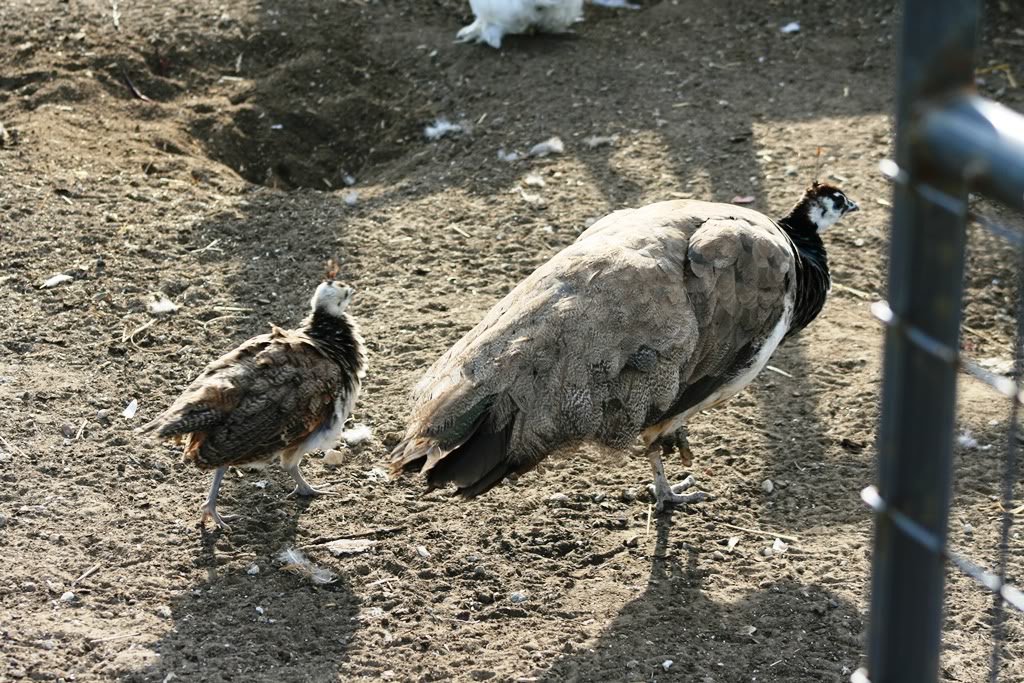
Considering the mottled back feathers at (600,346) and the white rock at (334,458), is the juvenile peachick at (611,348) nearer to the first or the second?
the mottled back feathers at (600,346)

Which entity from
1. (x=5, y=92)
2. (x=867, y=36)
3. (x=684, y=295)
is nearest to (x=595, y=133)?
(x=867, y=36)

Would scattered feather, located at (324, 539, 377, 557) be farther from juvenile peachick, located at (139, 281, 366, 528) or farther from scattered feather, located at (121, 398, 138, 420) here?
scattered feather, located at (121, 398, 138, 420)

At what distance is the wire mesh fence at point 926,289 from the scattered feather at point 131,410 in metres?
3.87

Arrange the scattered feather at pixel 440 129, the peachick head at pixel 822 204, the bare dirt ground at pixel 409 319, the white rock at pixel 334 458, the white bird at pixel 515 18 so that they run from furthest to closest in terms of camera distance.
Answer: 1. the white bird at pixel 515 18
2. the scattered feather at pixel 440 129
3. the peachick head at pixel 822 204
4. the white rock at pixel 334 458
5. the bare dirt ground at pixel 409 319

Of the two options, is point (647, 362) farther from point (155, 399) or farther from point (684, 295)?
point (155, 399)

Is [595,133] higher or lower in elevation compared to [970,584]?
higher

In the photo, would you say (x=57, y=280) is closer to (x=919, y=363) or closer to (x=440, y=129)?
(x=440, y=129)

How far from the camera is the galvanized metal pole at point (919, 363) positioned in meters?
1.20

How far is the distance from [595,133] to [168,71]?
2.76m

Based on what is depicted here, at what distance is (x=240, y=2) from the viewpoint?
805 centimetres

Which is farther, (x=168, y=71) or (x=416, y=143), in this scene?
(x=168, y=71)

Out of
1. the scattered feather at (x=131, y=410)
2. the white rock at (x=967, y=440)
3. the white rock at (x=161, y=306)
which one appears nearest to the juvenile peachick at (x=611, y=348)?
the white rock at (x=967, y=440)

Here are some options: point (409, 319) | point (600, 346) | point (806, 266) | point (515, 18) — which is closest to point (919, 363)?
point (600, 346)

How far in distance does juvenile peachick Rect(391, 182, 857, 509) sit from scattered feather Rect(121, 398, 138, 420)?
1379 mm
